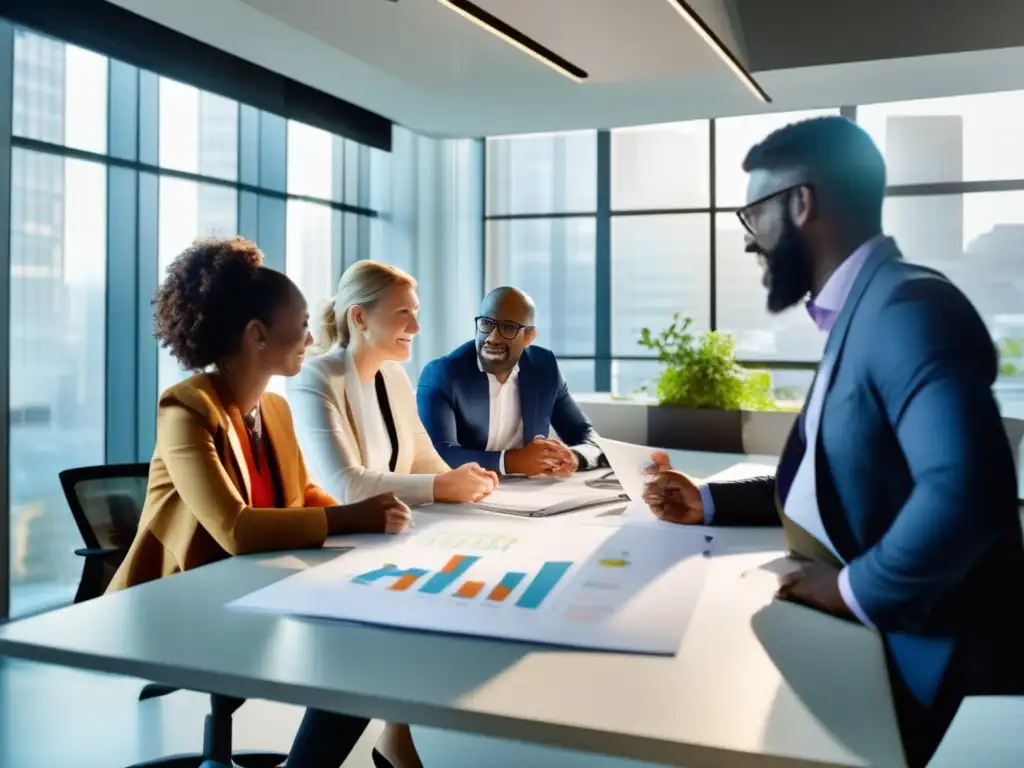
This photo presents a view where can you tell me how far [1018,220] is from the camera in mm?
8180

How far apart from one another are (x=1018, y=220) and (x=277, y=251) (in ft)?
20.7

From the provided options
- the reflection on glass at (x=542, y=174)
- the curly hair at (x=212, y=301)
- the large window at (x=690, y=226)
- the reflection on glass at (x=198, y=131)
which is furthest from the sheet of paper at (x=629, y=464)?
the reflection on glass at (x=542, y=174)

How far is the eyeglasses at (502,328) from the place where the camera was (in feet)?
11.2

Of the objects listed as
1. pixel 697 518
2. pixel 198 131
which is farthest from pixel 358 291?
pixel 198 131

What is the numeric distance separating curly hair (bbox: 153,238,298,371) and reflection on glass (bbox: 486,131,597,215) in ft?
25.4

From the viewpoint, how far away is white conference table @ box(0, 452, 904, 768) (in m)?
0.97

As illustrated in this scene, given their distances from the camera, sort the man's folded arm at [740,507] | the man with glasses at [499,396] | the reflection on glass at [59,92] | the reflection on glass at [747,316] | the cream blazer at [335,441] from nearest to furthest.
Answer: the man's folded arm at [740,507] → the cream blazer at [335,441] → the man with glasses at [499,396] → the reflection on glass at [59,92] → the reflection on glass at [747,316]

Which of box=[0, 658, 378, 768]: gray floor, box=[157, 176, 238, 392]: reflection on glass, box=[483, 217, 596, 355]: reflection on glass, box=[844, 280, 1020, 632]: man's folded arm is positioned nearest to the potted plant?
box=[0, 658, 378, 768]: gray floor

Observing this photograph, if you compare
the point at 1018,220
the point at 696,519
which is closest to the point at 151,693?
the point at 696,519

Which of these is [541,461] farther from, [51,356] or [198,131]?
[198,131]

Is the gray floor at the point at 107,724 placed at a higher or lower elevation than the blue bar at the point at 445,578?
lower

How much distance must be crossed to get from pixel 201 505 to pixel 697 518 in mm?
1021

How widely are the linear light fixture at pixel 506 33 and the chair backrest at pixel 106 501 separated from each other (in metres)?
1.59

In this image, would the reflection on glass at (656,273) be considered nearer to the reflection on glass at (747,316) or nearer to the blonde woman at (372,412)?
the reflection on glass at (747,316)
